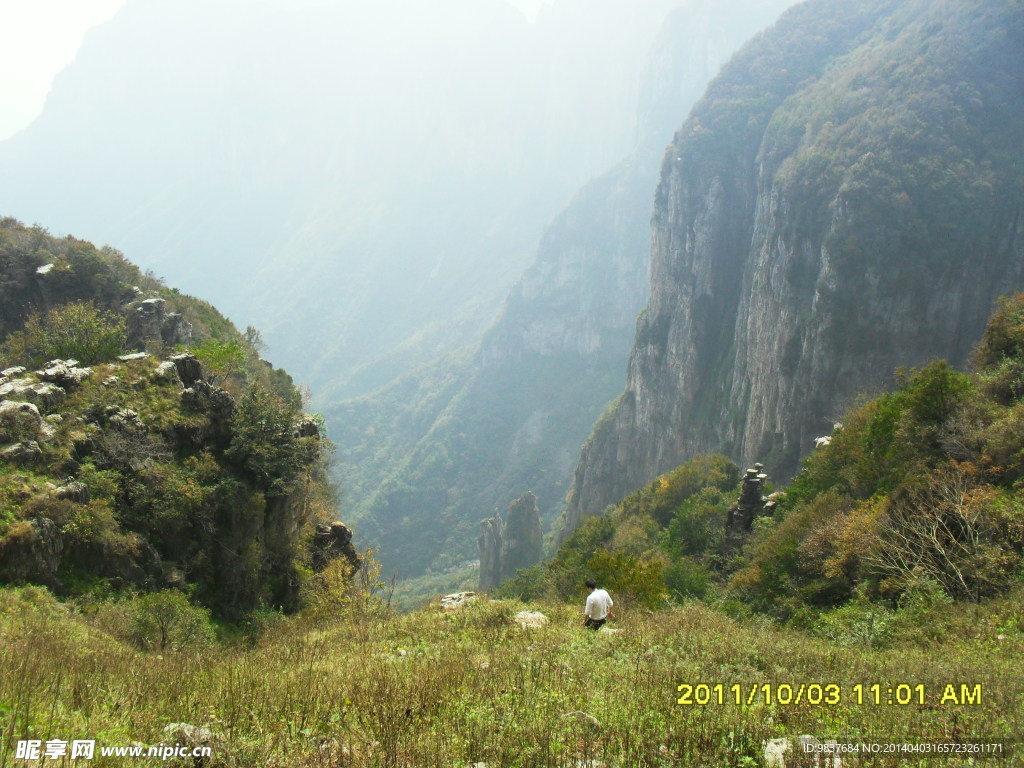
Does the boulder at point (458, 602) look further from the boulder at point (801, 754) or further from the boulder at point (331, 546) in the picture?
the boulder at point (801, 754)

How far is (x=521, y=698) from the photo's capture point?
6867mm

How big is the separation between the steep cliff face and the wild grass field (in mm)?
69978

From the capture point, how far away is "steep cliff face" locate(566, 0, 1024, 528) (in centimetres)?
6900

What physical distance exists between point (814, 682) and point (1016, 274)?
79323 millimetres

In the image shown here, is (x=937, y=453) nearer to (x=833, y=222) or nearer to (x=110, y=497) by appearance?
(x=110, y=497)

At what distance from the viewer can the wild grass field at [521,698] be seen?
544 cm

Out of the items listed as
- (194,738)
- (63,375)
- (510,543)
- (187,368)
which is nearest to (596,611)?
(194,738)

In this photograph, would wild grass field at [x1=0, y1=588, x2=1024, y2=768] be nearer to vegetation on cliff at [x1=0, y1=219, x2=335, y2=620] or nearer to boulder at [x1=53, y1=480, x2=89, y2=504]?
vegetation on cliff at [x1=0, y1=219, x2=335, y2=620]

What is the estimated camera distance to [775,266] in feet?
278

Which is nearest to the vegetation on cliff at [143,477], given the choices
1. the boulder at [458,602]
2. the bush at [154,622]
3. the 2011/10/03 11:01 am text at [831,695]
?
the bush at [154,622]

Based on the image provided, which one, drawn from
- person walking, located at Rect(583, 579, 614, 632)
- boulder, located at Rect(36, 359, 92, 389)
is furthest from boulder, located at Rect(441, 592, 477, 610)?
boulder, located at Rect(36, 359, 92, 389)

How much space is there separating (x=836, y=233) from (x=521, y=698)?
82.5 m

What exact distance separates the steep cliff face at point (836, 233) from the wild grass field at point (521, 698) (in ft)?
230

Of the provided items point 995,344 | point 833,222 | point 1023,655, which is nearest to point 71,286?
point 1023,655
